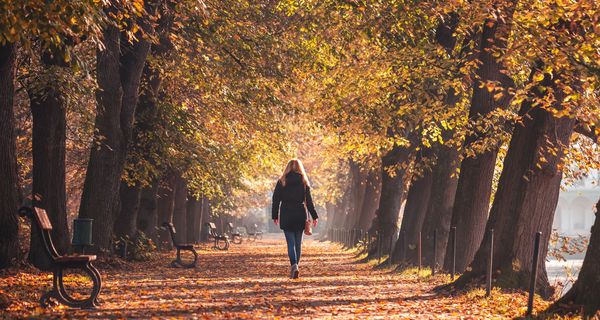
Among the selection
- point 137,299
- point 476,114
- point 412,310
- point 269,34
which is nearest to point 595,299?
point 412,310

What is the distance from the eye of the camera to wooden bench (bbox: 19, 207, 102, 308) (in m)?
10.8

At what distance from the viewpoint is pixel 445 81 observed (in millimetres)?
18797

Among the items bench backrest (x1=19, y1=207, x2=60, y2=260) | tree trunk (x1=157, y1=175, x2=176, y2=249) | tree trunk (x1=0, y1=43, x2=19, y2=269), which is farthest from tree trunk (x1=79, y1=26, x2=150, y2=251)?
tree trunk (x1=157, y1=175, x2=176, y2=249)

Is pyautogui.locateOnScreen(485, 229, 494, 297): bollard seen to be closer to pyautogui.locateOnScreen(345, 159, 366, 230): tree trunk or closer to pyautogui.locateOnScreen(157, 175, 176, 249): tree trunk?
pyautogui.locateOnScreen(157, 175, 176, 249): tree trunk

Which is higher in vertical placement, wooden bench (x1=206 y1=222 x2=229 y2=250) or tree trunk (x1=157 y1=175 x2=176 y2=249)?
tree trunk (x1=157 y1=175 x2=176 y2=249)

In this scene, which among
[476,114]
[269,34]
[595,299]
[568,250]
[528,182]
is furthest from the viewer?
[269,34]

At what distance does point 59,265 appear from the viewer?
10.9 metres

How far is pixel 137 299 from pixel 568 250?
10.2m

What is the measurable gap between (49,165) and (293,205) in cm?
430

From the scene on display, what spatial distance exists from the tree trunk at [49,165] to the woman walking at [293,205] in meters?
3.76

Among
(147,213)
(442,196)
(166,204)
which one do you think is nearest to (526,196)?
(442,196)

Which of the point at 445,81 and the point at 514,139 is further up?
the point at 445,81

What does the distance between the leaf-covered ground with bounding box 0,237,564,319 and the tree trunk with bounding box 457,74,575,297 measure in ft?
2.68

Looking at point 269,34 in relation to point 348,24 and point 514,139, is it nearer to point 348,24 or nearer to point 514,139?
point 348,24
